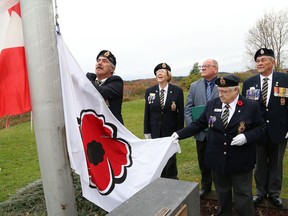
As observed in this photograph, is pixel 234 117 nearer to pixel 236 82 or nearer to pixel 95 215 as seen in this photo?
pixel 236 82

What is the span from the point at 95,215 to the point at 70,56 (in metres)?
2.09

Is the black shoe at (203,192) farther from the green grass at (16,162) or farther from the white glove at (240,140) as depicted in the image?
the green grass at (16,162)

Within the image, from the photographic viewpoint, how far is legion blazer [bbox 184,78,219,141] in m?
4.48

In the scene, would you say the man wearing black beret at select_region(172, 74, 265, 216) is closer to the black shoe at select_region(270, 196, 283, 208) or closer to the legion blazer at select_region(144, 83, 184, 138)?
the black shoe at select_region(270, 196, 283, 208)

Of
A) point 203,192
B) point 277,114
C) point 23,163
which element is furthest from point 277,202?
point 23,163

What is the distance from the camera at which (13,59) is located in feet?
8.87

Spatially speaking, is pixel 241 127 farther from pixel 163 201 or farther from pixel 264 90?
pixel 163 201

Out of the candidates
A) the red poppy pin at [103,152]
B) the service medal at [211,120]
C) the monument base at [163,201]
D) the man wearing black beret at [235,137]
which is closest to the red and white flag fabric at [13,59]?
the red poppy pin at [103,152]

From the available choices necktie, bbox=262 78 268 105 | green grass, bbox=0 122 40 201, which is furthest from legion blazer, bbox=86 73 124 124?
green grass, bbox=0 122 40 201

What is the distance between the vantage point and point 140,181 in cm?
326

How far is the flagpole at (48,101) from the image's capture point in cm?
243

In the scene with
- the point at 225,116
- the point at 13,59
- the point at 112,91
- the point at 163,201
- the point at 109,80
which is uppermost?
the point at 13,59

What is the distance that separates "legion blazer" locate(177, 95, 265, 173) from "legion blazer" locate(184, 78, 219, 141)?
0.94 metres

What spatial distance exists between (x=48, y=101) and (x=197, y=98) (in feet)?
8.76
